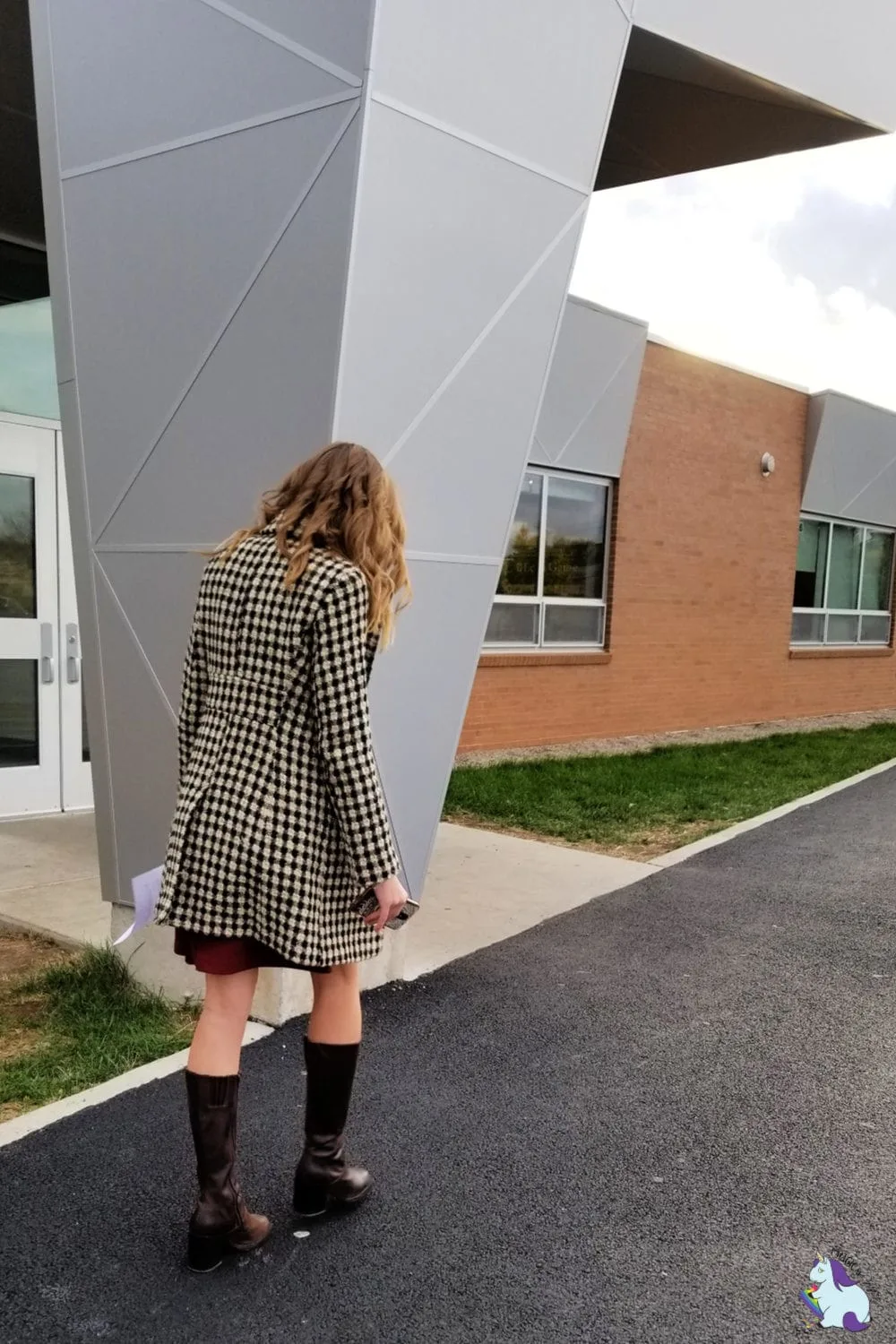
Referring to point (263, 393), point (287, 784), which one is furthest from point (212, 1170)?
point (263, 393)

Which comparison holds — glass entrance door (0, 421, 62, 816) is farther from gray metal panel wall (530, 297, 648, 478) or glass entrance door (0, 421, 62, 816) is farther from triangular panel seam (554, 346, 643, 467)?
triangular panel seam (554, 346, 643, 467)

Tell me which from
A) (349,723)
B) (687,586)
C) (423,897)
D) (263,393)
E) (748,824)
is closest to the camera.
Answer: (349,723)

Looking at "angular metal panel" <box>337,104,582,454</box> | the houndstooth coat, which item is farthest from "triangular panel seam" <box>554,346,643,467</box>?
the houndstooth coat

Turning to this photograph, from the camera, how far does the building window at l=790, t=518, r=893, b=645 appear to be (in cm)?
1711

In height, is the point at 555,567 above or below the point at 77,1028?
above

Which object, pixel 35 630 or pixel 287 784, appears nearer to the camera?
pixel 287 784

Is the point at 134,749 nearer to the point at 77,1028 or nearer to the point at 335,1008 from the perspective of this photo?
the point at 77,1028

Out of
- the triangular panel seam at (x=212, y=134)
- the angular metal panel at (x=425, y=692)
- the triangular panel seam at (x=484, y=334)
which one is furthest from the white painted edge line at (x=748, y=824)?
the triangular panel seam at (x=212, y=134)

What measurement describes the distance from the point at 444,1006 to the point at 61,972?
1.55 metres

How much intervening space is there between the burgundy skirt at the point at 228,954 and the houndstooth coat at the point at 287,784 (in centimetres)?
5

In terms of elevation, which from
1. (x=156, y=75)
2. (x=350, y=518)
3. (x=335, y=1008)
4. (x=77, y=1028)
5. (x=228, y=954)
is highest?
(x=156, y=75)

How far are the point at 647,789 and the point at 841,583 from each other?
964 centimetres

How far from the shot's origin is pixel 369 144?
3496mm

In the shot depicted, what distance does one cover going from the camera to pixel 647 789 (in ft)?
32.4
